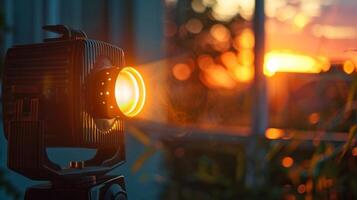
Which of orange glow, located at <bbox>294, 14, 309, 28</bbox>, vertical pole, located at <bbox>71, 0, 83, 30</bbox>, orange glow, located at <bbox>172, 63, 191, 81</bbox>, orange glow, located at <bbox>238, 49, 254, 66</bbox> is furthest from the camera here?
orange glow, located at <bbox>238, 49, 254, 66</bbox>

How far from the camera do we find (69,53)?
4.06 ft

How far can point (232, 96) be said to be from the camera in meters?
4.37

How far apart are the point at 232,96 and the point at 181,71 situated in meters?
0.43

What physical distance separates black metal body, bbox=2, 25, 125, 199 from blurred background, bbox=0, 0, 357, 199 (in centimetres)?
64

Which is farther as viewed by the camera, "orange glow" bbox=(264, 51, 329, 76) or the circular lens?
"orange glow" bbox=(264, 51, 329, 76)

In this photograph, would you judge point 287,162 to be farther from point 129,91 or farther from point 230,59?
point 129,91

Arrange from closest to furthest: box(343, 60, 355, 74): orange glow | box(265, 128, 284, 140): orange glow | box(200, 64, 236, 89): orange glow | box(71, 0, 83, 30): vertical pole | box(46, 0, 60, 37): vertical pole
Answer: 1. box(46, 0, 60, 37): vertical pole
2. box(71, 0, 83, 30): vertical pole
3. box(343, 60, 355, 74): orange glow
4. box(265, 128, 284, 140): orange glow
5. box(200, 64, 236, 89): orange glow

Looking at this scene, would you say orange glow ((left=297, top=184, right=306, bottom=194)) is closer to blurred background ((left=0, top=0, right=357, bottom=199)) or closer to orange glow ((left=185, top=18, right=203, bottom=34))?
blurred background ((left=0, top=0, right=357, bottom=199))

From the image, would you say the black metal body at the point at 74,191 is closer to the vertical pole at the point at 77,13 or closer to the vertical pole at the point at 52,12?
the vertical pole at the point at 52,12

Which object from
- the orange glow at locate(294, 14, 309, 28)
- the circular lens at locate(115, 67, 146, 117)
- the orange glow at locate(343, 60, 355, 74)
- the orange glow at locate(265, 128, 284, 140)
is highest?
the orange glow at locate(294, 14, 309, 28)

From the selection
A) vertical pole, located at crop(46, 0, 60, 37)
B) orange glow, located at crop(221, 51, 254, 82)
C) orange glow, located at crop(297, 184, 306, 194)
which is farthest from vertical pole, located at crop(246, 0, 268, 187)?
vertical pole, located at crop(46, 0, 60, 37)

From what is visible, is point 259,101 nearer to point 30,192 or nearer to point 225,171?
point 225,171

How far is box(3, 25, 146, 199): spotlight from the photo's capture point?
121 cm

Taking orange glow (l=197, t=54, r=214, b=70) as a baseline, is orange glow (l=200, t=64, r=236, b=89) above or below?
below
